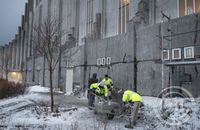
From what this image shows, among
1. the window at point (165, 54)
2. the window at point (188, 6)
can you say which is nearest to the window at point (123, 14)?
the window at point (188, 6)

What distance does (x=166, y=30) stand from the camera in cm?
1277

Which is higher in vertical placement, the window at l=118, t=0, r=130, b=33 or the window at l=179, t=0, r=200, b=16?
the window at l=118, t=0, r=130, b=33

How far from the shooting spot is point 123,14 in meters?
21.3

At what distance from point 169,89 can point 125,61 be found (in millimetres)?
4685

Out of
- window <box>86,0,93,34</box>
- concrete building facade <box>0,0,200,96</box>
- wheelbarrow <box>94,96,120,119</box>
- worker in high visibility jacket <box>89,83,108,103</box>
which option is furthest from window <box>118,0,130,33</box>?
wheelbarrow <box>94,96,120,119</box>

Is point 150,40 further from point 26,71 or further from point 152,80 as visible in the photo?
point 26,71

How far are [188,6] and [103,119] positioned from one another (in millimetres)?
8405

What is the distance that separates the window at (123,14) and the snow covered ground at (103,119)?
965 centimetres

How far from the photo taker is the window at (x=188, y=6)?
14039 mm

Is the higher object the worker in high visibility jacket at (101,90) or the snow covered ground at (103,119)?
the worker in high visibility jacket at (101,90)

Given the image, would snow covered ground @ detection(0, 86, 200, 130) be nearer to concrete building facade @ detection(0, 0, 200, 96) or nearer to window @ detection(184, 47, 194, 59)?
concrete building facade @ detection(0, 0, 200, 96)

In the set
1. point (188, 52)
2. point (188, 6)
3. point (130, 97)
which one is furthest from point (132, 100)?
point (188, 6)

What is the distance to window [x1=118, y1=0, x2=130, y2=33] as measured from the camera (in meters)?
20.8

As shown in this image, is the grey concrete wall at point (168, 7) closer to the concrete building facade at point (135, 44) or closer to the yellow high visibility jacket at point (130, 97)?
the concrete building facade at point (135, 44)
